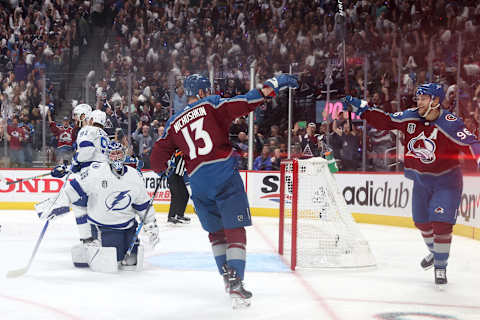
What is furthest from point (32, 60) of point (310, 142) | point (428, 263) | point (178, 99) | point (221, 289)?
point (428, 263)

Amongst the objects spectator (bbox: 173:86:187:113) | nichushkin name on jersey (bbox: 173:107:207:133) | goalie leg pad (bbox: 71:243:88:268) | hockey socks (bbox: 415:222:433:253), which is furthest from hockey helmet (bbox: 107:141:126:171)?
spectator (bbox: 173:86:187:113)

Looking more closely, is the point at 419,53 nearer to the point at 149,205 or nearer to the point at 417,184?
the point at 417,184

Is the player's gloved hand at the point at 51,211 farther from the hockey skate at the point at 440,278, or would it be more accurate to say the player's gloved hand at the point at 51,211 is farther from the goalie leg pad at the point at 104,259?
the hockey skate at the point at 440,278

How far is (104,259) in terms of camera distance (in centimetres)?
430

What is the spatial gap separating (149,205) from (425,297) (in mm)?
2035

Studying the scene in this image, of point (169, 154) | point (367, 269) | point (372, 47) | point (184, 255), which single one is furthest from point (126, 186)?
point (372, 47)

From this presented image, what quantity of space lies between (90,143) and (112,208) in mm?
563

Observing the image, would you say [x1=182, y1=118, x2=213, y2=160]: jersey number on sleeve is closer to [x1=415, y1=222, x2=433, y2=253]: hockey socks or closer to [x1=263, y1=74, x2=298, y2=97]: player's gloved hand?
[x1=263, y1=74, x2=298, y2=97]: player's gloved hand

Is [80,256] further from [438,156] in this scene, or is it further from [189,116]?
[438,156]

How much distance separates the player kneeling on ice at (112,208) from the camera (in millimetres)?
4328

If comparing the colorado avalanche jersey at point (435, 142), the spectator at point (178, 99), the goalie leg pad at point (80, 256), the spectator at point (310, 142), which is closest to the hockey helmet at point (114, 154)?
the goalie leg pad at point (80, 256)

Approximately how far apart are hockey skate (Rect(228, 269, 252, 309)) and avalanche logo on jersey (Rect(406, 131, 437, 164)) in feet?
5.53

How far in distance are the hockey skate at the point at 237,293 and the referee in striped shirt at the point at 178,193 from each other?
4.41 metres

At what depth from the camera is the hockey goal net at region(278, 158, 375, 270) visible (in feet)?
15.8
